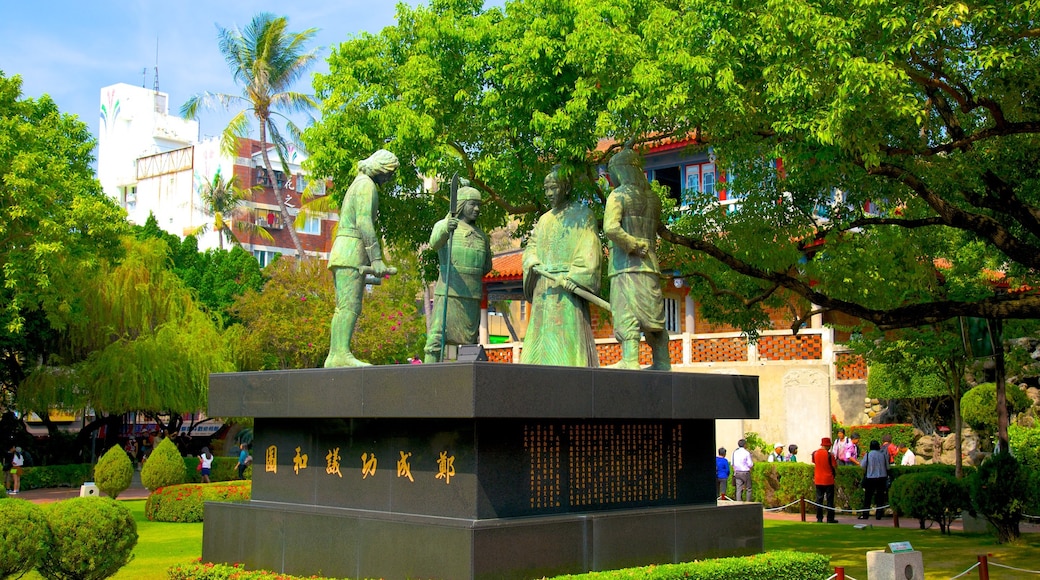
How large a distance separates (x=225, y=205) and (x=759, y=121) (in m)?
37.4

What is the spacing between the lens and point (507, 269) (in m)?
30.9

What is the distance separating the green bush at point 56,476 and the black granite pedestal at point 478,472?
19.0m

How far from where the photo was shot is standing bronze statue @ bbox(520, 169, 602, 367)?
10117mm

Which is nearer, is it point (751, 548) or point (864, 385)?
point (751, 548)

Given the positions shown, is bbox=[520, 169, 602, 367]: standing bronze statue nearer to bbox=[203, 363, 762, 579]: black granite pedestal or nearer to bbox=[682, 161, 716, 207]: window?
bbox=[203, 363, 762, 579]: black granite pedestal

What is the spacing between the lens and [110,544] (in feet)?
30.9

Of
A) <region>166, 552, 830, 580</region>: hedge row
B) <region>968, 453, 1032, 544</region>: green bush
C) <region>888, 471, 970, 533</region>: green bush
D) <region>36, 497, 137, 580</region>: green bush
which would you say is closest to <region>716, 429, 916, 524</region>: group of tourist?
<region>888, 471, 970, 533</region>: green bush

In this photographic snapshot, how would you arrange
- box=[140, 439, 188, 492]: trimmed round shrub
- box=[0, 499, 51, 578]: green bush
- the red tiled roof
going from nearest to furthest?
box=[0, 499, 51, 578]: green bush, box=[140, 439, 188, 492]: trimmed round shrub, the red tiled roof

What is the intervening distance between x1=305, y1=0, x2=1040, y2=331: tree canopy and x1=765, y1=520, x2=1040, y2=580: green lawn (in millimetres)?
2861

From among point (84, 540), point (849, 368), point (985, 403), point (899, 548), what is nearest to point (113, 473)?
point (84, 540)

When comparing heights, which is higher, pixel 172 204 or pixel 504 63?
pixel 172 204

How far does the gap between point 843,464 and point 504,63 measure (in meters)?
11.7

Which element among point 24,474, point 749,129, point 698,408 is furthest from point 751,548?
point 24,474

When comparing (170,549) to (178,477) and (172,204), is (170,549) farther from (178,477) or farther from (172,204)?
(172,204)
